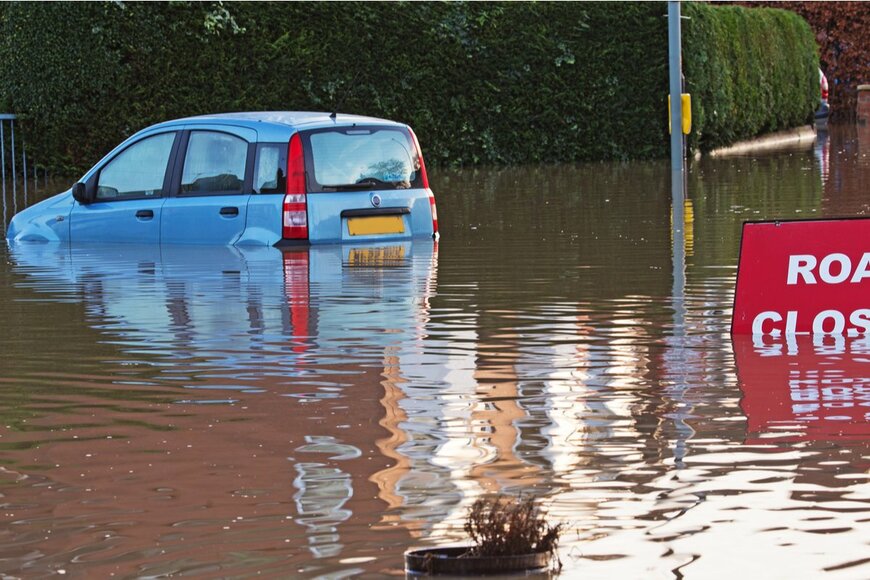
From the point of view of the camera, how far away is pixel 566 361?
8922 millimetres

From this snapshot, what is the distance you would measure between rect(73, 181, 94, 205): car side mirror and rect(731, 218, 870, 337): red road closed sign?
701cm

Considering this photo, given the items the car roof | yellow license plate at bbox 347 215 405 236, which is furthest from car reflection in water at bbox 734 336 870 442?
the car roof

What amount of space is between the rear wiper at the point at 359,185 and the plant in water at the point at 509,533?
897cm

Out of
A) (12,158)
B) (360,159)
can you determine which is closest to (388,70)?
(12,158)

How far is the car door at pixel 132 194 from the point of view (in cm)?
1444

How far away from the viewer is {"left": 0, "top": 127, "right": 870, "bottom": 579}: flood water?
536cm

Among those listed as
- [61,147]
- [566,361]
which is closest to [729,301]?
[566,361]

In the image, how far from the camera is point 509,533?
4.87m

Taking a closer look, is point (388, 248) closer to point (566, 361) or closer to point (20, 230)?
point (20, 230)

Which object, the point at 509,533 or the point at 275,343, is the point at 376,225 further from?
the point at 509,533

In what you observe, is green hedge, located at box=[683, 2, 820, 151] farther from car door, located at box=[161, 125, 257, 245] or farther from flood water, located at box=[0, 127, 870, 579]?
car door, located at box=[161, 125, 257, 245]

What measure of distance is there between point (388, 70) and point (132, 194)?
15.3 m

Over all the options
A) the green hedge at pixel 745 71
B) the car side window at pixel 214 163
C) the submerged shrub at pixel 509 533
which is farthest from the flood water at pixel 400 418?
the green hedge at pixel 745 71

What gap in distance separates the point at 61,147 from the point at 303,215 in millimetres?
14693
